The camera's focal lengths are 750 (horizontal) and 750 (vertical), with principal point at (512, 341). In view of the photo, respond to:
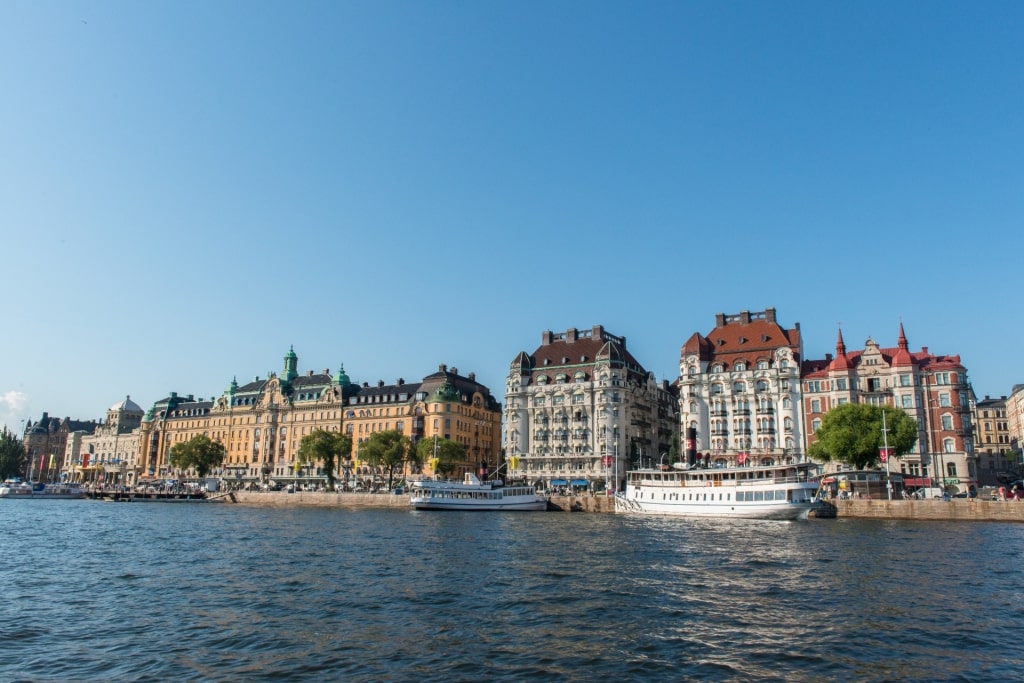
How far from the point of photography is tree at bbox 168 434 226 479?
161 meters

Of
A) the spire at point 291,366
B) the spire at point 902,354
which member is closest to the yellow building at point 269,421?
the spire at point 291,366

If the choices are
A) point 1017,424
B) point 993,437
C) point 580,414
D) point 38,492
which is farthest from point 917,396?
point 38,492

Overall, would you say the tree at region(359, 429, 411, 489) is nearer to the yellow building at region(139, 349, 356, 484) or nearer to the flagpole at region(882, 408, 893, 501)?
the yellow building at region(139, 349, 356, 484)

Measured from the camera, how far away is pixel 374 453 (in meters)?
134

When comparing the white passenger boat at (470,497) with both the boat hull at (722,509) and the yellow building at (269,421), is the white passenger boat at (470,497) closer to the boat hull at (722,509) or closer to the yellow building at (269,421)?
the boat hull at (722,509)

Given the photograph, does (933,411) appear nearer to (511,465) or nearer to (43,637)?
(511,465)

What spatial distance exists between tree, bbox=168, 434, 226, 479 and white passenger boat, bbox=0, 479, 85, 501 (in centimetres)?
2150

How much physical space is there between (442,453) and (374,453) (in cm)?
1207

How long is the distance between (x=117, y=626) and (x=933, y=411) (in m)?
115

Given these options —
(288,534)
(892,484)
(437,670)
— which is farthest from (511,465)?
(437,670)

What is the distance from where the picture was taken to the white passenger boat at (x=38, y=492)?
15638cm

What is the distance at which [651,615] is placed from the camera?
1111 inches

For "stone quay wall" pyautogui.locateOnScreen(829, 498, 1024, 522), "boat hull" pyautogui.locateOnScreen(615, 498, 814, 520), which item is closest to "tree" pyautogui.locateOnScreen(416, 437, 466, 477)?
"boat hull" pyautogui.locateOnScreen(615, 498, 814, 520)

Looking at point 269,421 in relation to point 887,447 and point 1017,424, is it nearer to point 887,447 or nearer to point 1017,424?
point 887,447
